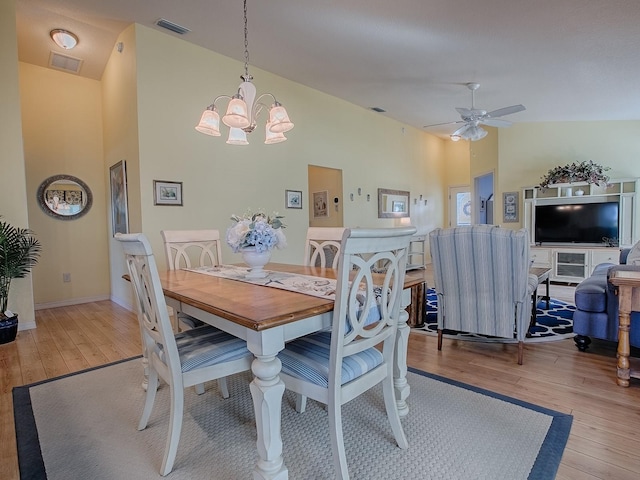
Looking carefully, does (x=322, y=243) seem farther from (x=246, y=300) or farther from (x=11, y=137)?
(x=11, y=137)

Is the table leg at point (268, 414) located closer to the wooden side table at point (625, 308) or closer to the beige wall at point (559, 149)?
the wooden side table at point (625, 308)

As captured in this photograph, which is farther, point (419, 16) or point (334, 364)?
point (419, 16)

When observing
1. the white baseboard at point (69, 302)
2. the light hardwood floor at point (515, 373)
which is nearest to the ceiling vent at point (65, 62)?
the white baseboard at point (69, 302)

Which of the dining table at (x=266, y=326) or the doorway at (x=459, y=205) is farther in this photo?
the doorway at (x=459, y=205)

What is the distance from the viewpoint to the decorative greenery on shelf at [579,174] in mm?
5363

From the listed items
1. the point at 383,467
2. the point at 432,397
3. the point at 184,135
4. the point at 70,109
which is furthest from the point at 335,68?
the point at 383,467

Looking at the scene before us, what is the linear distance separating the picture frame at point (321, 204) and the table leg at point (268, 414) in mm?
5186

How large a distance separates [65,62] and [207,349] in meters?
4.72

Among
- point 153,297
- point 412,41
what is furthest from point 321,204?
point 153,297

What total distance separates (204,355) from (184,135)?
10.2 feet

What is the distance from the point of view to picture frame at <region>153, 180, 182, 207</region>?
3.70m

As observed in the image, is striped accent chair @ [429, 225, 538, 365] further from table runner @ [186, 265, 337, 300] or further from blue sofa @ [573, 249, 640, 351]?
table runner @ [186, 265, 337, 300]

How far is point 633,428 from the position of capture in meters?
1.72

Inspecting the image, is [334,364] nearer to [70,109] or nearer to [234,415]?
[234,415]
